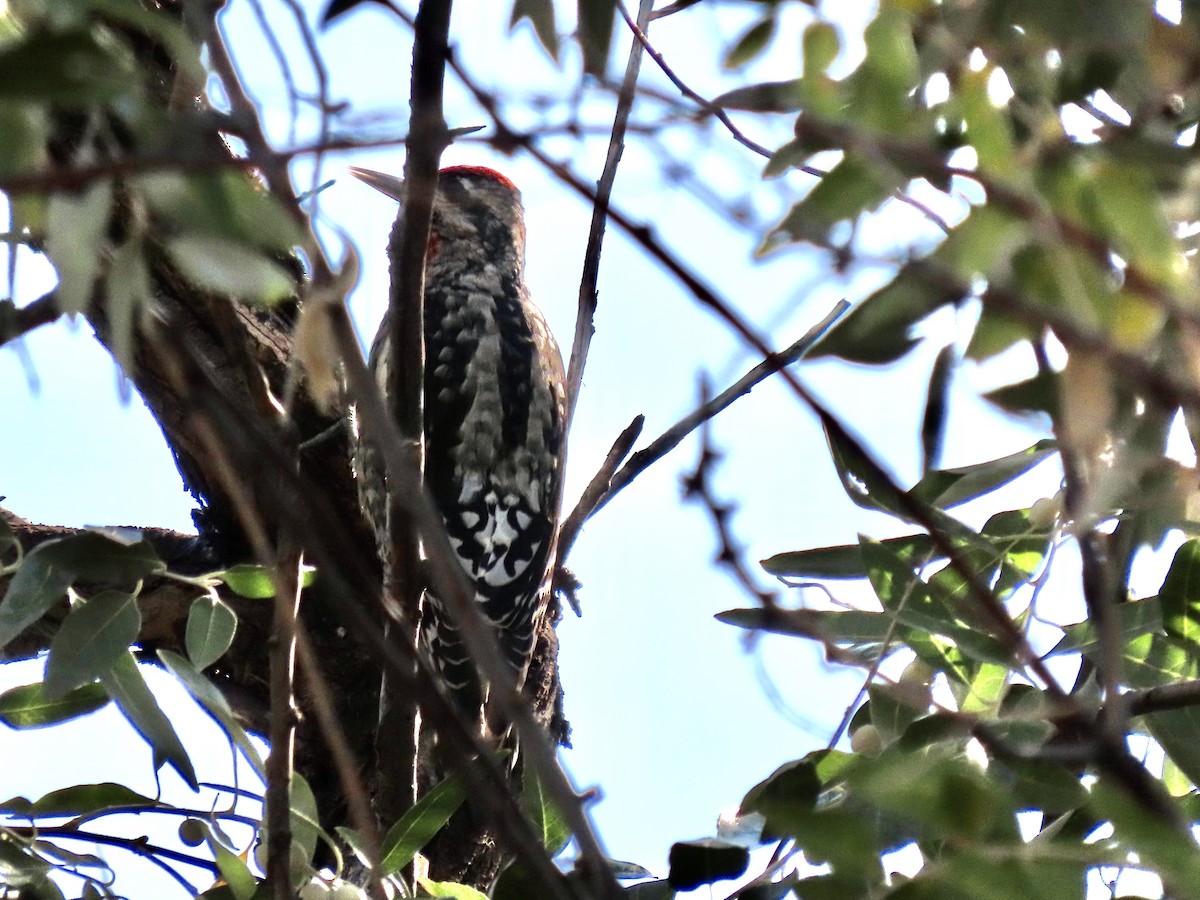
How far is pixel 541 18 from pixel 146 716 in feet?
3.19

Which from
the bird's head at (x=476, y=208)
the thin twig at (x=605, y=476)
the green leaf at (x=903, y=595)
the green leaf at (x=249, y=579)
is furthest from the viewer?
→ the bird's head at (x=476, y=208)

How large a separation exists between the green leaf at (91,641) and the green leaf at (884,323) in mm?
965

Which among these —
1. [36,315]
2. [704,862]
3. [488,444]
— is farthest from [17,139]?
[488,444]

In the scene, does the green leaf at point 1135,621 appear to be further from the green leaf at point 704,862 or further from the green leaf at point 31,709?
the green leaf at point 31,709

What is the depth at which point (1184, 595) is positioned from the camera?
54.5 inches

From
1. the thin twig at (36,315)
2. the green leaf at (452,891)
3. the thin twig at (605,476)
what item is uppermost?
the thin twig at (605,476)

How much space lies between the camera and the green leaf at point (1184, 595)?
1.38 m

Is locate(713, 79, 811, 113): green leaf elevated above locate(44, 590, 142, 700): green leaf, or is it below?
below

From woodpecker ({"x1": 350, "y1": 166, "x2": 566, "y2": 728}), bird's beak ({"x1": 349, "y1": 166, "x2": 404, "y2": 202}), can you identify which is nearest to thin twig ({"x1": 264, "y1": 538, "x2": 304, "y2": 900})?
woodpecker ({"x1": 350, "y1": 166, "x2": 566, "y2": 728})

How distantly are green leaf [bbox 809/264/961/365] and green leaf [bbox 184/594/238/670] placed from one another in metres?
1.14

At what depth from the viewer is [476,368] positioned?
438 centimetres

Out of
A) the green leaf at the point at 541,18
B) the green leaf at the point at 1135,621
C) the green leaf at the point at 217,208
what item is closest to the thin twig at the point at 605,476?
the green leaf at the point at 1135,621

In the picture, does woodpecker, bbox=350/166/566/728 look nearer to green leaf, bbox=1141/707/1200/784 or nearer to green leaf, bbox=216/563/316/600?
green leaf, bbox=216/563/316/600

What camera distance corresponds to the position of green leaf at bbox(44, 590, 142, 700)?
1.46m
